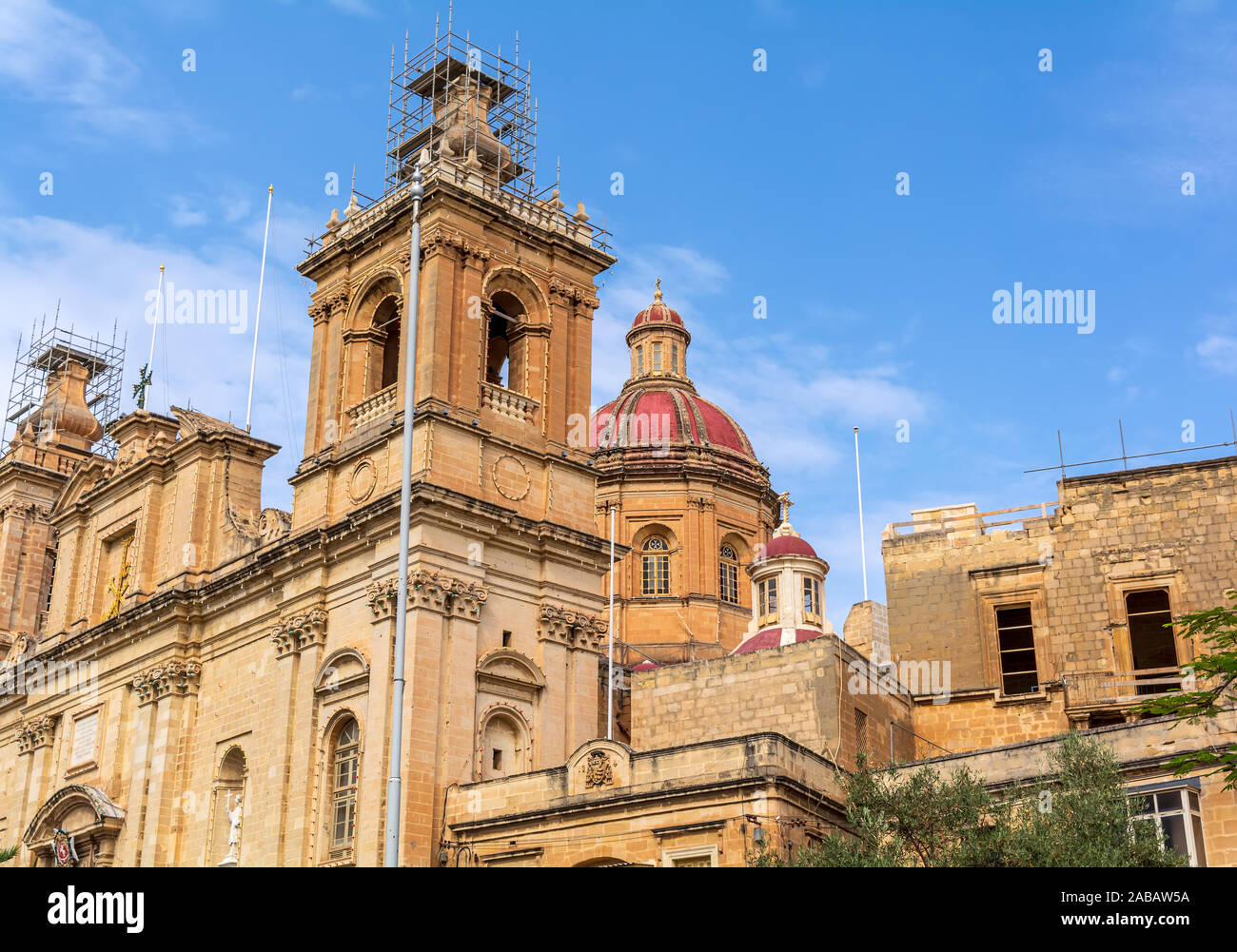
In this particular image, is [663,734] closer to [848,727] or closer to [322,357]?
[848,727]

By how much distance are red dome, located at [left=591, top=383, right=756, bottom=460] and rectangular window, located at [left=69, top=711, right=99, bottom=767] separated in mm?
19660

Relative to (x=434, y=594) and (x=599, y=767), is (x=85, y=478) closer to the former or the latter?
(x=434, y=594)

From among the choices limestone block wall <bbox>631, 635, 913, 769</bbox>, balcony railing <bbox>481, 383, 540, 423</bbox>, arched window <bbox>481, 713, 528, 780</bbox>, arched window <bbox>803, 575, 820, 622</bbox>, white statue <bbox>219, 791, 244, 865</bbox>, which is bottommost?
white statue <bbox>219, 791, 244, 865</bbox>

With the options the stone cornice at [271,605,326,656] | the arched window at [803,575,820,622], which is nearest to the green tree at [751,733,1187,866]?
the stone cornice at [271,605,326,656]

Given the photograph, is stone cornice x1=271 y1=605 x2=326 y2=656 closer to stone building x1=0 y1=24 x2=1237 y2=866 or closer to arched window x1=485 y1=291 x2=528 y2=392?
stone building x1=0 y1=24 x2=1237 y2=866

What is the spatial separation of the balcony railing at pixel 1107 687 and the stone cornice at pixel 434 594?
14795mm

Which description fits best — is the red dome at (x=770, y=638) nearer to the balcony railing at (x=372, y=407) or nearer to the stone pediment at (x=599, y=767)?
the stone pediment at (x=599, y=767)

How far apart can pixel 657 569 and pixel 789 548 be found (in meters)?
10.2

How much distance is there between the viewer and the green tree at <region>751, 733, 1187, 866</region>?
22.4 metres

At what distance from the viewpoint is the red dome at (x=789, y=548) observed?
139ft

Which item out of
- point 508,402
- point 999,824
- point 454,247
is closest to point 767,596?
point 508,402

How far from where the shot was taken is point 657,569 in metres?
52.1

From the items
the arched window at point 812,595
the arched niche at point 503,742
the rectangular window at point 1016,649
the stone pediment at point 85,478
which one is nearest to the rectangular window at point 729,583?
the arched window at point 812,595
